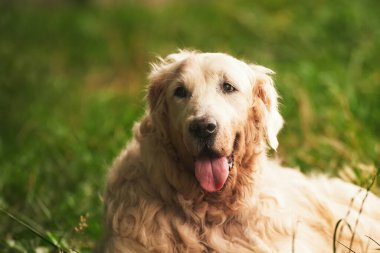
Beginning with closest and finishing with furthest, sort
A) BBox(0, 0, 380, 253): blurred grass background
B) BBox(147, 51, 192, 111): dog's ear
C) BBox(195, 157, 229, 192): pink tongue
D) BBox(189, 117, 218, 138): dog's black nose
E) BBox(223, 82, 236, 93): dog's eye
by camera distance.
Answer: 1. BBox(189, 117, 218, 138): dog's black nose
2. BBox(195, 157, 229, 192): pink tongue
3. BBox(223, 82, 236, 93): dog's eye
4. BBox(147, 51, 192, 111): dog's ear
5. BBox(0, 0, 380, 253): blurred grass background

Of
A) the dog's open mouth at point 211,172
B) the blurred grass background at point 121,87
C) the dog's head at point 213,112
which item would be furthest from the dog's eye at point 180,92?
the blurred grass background at point 121,87

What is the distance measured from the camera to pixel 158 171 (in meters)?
3.48

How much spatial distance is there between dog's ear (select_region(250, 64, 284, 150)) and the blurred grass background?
Result: 888 millimetres

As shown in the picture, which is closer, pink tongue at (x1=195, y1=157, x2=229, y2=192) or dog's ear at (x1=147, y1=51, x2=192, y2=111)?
pink tongue at (x1=195, y1=157, x2=229, y2=192)

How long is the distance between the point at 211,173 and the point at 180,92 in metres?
0.49

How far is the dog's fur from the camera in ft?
11.0

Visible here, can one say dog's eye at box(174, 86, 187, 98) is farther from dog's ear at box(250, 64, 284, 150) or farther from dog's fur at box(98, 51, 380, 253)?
dog's ear at box(250, 64, 284, 150)

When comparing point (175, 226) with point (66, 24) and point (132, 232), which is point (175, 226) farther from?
point (66, 24)

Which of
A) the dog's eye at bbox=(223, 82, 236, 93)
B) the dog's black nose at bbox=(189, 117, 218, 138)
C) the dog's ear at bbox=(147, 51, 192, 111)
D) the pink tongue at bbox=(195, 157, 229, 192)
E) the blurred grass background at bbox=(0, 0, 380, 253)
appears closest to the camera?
the dog's black nose at bbox=(189, 117, 218, 138)

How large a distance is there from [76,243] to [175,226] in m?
1.03

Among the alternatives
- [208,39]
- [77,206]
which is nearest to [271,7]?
[208,39]

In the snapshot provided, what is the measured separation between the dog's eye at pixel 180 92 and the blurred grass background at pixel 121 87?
0.79 metres

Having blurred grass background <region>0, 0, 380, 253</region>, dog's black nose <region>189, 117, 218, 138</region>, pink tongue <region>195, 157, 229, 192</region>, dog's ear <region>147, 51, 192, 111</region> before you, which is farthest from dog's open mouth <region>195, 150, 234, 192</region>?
blurred grass background <region>0, 0, 380, 253</region>

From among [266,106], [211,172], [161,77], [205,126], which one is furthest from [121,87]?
[205,126]
